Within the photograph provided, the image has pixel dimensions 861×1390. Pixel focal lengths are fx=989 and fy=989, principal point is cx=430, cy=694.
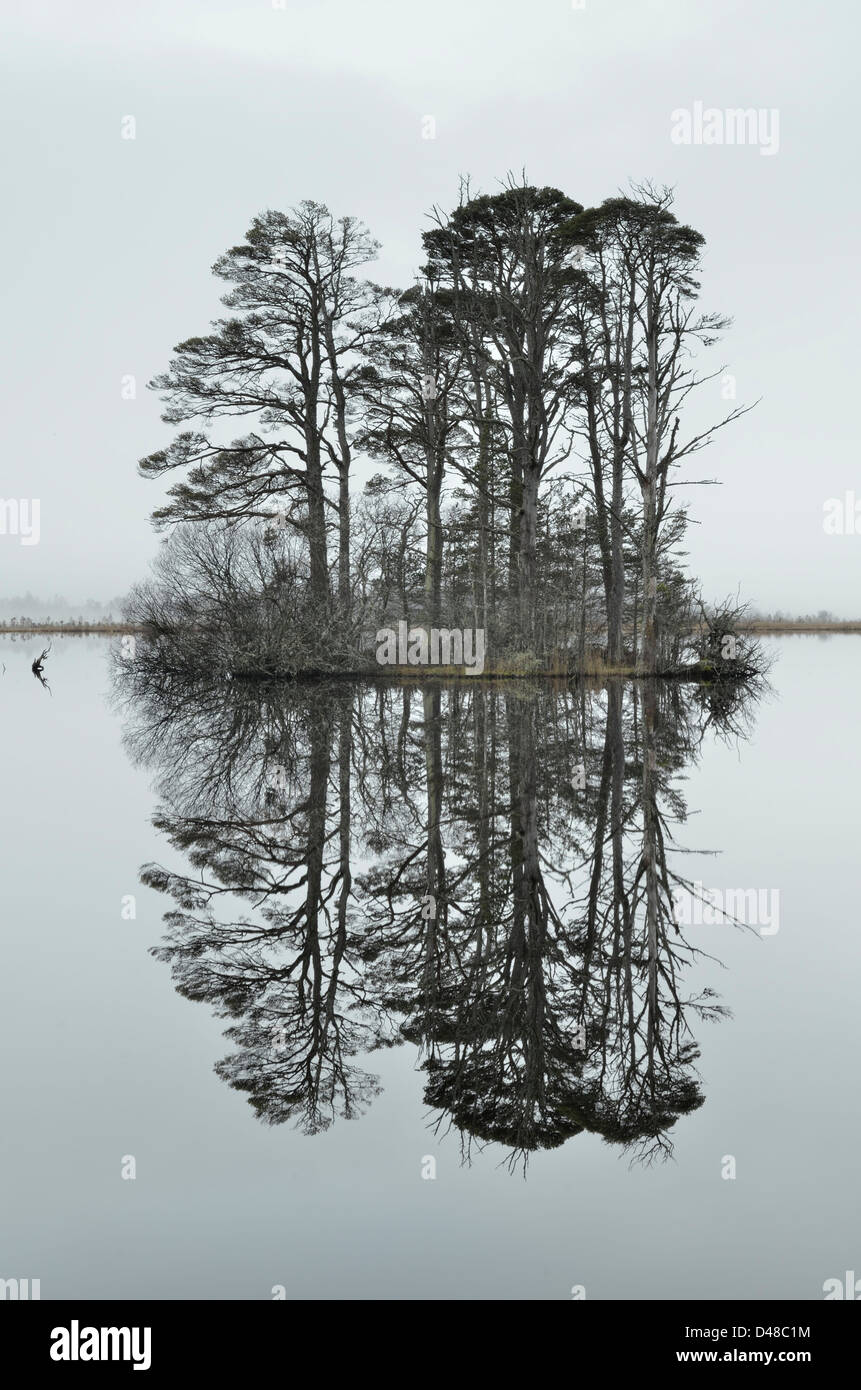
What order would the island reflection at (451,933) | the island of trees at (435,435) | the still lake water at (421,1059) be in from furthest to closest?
the island of trees at (435,435), the island reflection at (451,933), the still lake water at (421,1059)

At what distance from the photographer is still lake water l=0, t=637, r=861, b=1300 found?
221 cm

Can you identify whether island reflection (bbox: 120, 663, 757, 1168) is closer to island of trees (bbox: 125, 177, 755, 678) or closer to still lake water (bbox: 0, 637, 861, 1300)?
still lake water (bbox: 0, 637, 861, 1300)

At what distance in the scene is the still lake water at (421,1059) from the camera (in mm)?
2215

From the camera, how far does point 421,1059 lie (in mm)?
3166

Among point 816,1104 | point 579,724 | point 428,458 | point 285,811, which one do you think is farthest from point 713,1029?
point 428,458

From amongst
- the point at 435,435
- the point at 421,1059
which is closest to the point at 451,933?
the point at 421,1059

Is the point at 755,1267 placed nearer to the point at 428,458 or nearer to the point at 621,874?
the point at 621,874

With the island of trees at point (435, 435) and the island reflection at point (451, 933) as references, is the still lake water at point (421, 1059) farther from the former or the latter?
the island of trees at point (435, 435)

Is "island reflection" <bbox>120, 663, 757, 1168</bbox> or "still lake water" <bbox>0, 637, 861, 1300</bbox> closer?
"still lake water" <bbox>0, 637, 861, 1300</bbox>

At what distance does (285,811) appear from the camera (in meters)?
7.51

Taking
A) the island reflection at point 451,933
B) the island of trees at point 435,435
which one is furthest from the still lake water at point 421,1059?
the island of trees at point 435,435

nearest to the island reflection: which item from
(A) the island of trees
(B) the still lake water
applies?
(B) the still lake water
